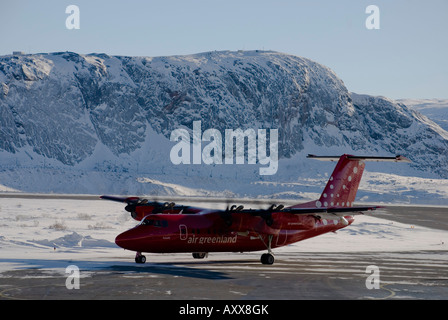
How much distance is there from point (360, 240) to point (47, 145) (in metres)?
138

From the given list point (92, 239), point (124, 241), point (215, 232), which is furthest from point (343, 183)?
point (92, 239)

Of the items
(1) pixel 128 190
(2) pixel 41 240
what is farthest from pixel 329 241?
(1) pixel 128 190

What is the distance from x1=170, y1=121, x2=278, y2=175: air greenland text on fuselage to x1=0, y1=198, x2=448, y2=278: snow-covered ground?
4242 inches

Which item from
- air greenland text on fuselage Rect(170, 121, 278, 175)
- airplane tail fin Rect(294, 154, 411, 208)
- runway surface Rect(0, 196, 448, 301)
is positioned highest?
airplane tail fin Rect(294, 154, 411, 208)

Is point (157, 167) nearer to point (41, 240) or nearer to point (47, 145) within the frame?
point (47, 145)

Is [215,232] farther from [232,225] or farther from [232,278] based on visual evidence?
[232,278]

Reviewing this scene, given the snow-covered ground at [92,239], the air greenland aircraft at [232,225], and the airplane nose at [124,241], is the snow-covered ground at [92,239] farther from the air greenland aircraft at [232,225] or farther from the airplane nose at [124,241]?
the air greenland aircraft at [232,225]

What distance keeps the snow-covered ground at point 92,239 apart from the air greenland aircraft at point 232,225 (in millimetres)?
2827

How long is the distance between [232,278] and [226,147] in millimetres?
158978

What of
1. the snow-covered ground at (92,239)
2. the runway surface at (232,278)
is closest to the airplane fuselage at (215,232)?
the runway surface at (232,278)

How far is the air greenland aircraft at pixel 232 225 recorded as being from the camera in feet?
109

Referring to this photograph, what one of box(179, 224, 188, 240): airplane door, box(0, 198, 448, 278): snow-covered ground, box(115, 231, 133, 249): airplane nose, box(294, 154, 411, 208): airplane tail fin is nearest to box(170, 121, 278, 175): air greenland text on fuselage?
box(0, 198, 448, 278): snow-covered ground

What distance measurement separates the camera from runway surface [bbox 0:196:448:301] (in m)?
24.6

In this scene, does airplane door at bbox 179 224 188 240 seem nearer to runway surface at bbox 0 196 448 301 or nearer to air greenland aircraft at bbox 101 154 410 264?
air greenland aircraft at bbox 101 154 410 264
